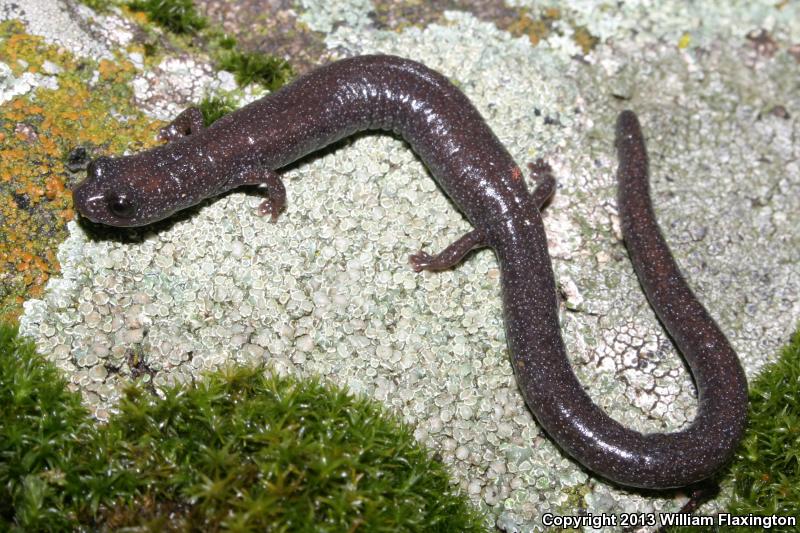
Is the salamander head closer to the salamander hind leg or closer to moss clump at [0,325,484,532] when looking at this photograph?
moss clump at [0,325,484,532]

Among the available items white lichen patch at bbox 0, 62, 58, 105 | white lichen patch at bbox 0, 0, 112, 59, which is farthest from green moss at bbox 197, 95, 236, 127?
white lichen patch at bbox 0, 62, 58, 105

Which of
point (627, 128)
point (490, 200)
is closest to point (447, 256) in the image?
point (490, 200)

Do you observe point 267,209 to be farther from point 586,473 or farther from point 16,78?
point 586,473

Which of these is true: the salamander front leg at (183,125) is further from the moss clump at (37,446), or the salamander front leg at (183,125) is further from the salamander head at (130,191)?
the moss clump at (37,446)

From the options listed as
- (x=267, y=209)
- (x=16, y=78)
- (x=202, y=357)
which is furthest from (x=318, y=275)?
(x=16, y=78)

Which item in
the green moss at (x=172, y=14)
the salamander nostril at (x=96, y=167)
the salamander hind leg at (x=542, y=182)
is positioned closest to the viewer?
the salamander nostril at (x=96, y=167)

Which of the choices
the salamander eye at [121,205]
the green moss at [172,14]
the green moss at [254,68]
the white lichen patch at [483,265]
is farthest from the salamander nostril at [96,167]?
the green moss at [172,14]
